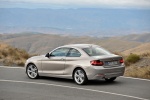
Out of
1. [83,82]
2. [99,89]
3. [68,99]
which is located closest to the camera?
[68,99]

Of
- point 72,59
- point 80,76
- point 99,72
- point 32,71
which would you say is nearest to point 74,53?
point 72,59

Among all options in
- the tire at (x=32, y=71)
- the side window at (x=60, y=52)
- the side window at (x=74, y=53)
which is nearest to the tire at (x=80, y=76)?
the side window at (x=74, y=53)

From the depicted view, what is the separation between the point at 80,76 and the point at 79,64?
0.40 m

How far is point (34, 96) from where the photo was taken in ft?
36.9

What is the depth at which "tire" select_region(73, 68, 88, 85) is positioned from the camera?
1352 cm

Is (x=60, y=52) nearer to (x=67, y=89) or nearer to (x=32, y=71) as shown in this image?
(x=32, y=71)

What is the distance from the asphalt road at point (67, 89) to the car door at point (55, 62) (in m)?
0.39

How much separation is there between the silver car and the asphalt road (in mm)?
310

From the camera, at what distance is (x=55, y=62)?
573 inches

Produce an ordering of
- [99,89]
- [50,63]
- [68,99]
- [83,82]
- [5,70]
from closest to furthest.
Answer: [68,99] → [99,89] → [83,82] → [50,63] → [5,70]

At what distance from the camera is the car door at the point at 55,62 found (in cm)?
1438

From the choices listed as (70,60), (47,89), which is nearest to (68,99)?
(47,89)

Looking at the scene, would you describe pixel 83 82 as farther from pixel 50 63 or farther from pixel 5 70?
pixel 5 70

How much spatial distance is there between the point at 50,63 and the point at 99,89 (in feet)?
8.80
